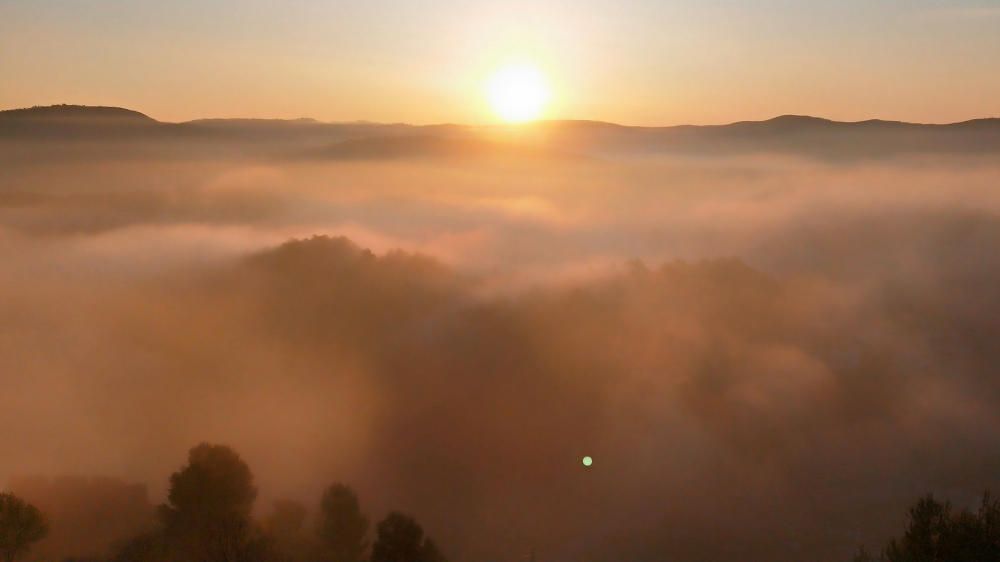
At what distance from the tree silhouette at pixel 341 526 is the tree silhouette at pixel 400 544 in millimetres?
19959

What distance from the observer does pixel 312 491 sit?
183 metres

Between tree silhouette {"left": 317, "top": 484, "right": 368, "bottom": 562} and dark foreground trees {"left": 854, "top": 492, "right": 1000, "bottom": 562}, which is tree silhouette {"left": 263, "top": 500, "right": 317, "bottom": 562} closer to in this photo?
tree silhouette {"left": 317, "top": 484, "right": 368, "bottom": 562}

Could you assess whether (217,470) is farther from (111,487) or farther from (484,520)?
(484,520)

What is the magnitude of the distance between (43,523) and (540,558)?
86936mm

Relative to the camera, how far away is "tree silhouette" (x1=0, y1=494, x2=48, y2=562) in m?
71.1

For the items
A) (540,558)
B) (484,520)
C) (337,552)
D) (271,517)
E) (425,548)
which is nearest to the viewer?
(425,548)

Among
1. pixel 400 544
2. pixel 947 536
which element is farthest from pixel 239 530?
pixel 947 536

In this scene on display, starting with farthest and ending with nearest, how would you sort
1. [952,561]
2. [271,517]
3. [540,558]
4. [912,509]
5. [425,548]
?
[540,558]
[271,517]
[425,548]
[912,509]
[952,561]

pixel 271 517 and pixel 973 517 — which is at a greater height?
pixel 271 517

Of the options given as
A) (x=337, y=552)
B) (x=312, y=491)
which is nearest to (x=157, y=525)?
(x=337, y=552)

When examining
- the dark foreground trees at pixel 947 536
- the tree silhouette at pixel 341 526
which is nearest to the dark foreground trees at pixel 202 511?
the tree silhouette at pixel 341 526

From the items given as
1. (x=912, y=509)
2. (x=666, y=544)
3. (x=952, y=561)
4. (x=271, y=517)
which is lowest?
(x=952, y=561)

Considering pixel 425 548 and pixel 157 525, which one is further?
pixel 157 525

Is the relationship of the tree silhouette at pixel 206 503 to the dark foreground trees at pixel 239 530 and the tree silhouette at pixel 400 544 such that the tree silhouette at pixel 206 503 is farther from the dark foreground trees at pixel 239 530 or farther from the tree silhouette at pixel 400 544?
the tree silhouette at pixel 400 544
